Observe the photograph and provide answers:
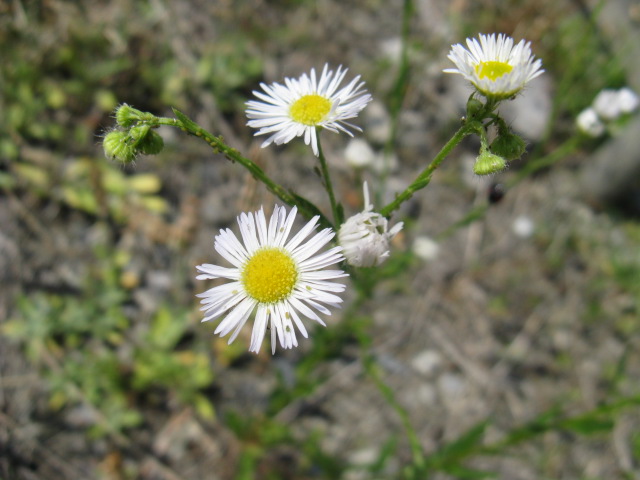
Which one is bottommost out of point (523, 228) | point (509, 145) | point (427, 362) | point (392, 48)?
point (509, 145)

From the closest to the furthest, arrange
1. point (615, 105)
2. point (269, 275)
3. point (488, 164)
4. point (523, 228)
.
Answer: point (488, 164)
point (269, 275)
point (615, 105)
point (523, 228)

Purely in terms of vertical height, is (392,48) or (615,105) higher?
(392,48)

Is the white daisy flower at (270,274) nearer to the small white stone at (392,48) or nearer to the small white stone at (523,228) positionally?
the small white stone at (523,228)

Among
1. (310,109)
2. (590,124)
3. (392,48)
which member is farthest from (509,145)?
(392,48)

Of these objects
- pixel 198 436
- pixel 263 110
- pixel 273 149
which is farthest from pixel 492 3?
→ pixel 198 436

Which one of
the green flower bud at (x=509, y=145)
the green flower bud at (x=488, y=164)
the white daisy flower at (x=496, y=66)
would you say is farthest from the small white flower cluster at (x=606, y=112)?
the green flower bud at (x=488, y=164)

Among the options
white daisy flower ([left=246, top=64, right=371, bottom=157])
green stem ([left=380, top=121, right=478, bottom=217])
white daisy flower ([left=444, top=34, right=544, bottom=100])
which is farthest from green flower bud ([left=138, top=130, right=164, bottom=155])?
white daisy flower ([left=444, top=34, right=544, bottom=100])

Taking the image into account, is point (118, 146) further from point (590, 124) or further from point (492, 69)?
point (590, 124)
